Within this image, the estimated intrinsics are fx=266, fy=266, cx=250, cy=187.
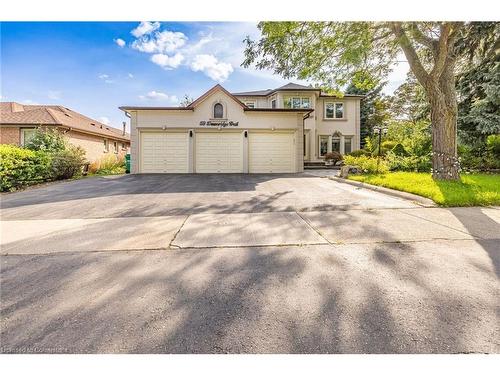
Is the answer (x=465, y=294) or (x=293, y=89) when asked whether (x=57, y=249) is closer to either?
(x=465, y=294)

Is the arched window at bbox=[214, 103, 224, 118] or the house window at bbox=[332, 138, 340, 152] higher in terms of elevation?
the arched window at bbox=[214, 103, 224, 118]

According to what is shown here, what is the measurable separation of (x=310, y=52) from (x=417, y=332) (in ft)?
35.4

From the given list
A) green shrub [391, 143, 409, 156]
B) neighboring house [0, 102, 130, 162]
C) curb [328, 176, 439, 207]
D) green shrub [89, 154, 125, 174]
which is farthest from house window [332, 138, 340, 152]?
neighboring house [0, 102, 130, 162]

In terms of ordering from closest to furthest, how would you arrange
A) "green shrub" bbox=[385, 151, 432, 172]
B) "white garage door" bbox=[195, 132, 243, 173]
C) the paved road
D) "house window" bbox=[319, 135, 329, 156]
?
the paved road < "green shrub" bbox=[385, 151, 432, 172] < "white garage door" bbox=[195, 132, 243, 173] < "house window" bbox=[319, 135, 329, 156]

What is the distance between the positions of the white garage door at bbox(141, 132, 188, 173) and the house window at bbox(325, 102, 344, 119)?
1312cm

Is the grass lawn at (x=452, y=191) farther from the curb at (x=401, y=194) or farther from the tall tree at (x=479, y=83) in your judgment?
the tall tree at (x=479, y=83)

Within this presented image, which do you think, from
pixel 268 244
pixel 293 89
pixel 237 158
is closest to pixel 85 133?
pixel 237 158

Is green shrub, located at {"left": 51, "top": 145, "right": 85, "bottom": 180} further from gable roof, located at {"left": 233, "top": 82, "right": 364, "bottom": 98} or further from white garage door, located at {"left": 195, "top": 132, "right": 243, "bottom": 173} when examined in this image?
gable roof, located at {"left": 233, "top": 82, "right": 364, "bottom": 98}

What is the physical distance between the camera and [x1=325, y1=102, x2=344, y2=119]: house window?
2288cm

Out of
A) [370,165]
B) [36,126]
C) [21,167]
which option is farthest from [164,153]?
[370,165]

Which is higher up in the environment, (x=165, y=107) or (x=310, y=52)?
(x=310, y=52)
